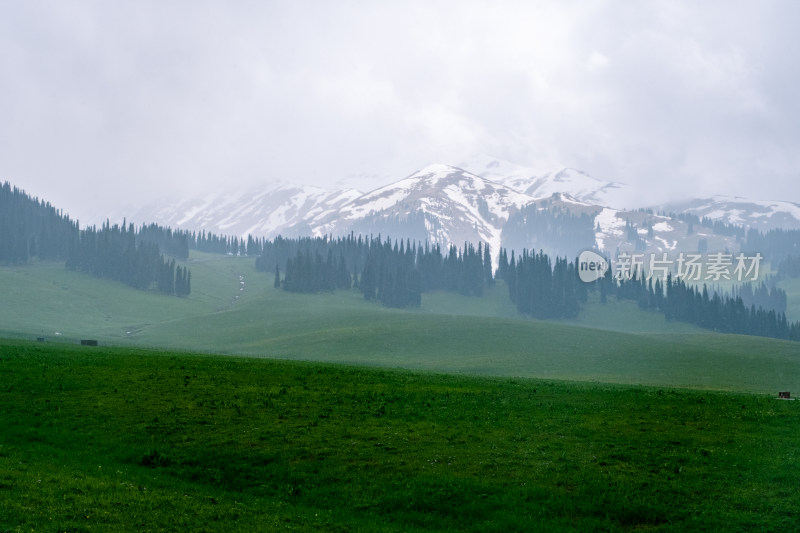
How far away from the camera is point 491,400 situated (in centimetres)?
3669

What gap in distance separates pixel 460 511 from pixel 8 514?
12212 mm

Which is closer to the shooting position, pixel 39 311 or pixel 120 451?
pixel 120 451

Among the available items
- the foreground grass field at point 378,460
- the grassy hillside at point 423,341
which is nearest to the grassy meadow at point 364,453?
the foreground grass field at point 378,460

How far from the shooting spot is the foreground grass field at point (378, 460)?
19.5 meters

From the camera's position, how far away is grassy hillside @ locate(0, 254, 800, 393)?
302ft

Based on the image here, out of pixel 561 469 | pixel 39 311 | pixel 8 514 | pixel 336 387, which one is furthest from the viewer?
pixel 39 311

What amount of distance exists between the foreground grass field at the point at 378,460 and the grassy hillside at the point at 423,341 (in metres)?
50.2

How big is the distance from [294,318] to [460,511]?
151 m

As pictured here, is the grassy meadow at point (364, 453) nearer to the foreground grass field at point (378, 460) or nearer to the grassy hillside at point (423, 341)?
the foreground grass field at point (378, 460)

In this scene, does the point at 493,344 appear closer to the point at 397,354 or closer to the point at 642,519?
the point at 397,354

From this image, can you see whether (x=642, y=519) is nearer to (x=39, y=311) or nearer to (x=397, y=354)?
(x=397, y=354)

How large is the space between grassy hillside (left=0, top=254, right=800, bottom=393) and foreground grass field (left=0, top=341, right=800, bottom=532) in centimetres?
5021

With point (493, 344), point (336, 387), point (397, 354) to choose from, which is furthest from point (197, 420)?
point (493, 344)

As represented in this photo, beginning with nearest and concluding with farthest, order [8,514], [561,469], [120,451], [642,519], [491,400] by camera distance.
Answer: [8,514]
[642,519]
[561,469]
[120,451]
[491,400]
